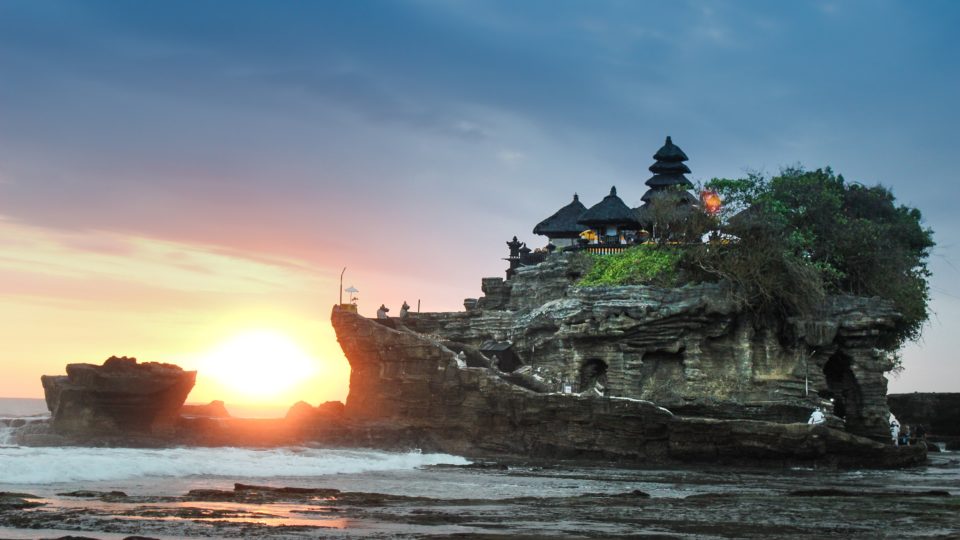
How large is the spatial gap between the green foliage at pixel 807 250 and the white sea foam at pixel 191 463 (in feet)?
49.5

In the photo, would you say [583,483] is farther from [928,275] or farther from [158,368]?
[928,275]

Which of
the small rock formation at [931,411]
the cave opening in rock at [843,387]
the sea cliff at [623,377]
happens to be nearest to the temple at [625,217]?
the sea cliff at [623,377]

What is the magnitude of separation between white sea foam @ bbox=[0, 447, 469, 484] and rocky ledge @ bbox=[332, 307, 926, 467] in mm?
2481

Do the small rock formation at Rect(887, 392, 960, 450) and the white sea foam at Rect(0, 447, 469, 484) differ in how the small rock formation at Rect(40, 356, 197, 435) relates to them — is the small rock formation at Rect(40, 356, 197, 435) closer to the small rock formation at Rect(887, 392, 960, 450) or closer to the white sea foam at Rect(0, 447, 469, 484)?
the white sea foam at Rect(0, 447, 469, 484)

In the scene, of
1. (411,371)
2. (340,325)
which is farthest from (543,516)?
(340,325)

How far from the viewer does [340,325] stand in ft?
158

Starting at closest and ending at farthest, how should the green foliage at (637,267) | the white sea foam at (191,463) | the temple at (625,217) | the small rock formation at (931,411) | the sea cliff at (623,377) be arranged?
the white sea foam at (191,463), the sea cliff at (623,377), the green foliage at (637,267), the temple at (625,217), the small rock formation at (931,411)

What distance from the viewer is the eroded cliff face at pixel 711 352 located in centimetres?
4472

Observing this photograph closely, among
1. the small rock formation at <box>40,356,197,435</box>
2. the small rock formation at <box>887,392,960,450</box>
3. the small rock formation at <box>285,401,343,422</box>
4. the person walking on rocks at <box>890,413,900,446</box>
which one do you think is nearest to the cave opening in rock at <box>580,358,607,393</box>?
the small rock formation at <box>285,401,343,422</box>

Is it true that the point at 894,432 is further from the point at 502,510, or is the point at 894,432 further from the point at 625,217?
the point at 502,510

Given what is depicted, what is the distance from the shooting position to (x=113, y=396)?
135ft

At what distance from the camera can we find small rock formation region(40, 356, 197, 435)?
134 feet

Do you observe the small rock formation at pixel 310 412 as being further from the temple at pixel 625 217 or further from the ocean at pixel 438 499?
the temple at pixel 625 217

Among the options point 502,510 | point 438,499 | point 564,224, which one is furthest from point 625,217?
point 502,510
